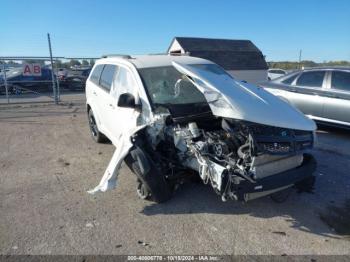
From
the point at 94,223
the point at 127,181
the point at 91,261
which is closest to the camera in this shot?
the point at 91,261

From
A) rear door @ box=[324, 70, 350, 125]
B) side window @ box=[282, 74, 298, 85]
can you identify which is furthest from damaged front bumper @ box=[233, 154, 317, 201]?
side window @ box=[282, 74, 298, 85]

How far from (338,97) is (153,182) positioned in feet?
17.9

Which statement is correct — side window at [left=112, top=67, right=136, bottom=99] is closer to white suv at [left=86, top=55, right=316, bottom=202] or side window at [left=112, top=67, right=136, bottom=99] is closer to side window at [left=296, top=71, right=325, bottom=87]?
white suv at [left=86, top=55, right=316, bottom=202]

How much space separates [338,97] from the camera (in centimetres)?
745

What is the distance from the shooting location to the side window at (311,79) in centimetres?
797

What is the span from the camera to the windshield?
4.56m

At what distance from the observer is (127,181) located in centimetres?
498

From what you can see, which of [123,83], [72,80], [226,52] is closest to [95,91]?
[123,83]

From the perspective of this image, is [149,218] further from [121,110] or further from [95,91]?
[95,91]

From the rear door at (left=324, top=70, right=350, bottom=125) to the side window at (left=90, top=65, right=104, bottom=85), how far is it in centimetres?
517

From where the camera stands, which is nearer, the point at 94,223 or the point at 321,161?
the point at 94,223

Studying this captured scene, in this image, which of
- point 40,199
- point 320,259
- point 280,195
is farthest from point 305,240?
point 40,199

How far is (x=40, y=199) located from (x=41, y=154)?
2276 mm

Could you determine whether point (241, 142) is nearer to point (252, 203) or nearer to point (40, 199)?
point (252, 203)
